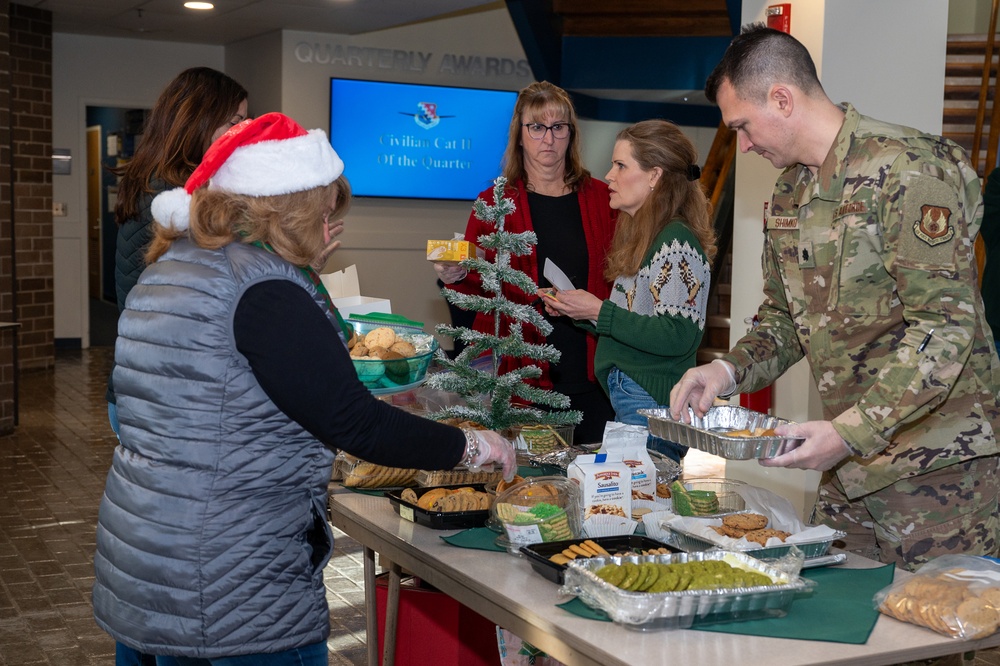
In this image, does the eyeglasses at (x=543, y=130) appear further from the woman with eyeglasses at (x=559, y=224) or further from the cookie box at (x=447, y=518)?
the cookie box at (x=447, y=518)

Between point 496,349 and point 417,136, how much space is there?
346 inches

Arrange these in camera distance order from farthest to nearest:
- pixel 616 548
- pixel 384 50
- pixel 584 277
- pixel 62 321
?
pixel 62 321, pixel 384 50, pixel 584 277, pixel 616 548

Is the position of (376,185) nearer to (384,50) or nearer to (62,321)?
(384,50)

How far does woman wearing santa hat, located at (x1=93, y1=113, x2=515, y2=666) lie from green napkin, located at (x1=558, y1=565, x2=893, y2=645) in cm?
48

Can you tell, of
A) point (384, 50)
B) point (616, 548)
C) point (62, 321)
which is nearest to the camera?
point (616, 548)

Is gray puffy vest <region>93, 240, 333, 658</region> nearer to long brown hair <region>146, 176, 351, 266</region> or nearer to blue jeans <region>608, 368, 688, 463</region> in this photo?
long brown hair <region>146, 176, 351, 266</region>

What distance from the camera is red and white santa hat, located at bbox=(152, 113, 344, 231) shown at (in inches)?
71.6

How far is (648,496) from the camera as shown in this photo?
2.31 m

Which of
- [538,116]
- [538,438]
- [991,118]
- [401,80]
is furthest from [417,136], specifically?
[538,438]

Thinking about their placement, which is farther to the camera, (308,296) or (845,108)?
(845,108)

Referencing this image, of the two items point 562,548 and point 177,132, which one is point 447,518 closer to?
point 562,548

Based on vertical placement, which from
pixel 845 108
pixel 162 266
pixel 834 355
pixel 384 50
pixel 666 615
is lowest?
pixel 666 615

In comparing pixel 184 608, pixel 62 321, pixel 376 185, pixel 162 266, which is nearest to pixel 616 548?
pixel 184 608

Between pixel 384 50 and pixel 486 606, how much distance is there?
9711 mm
